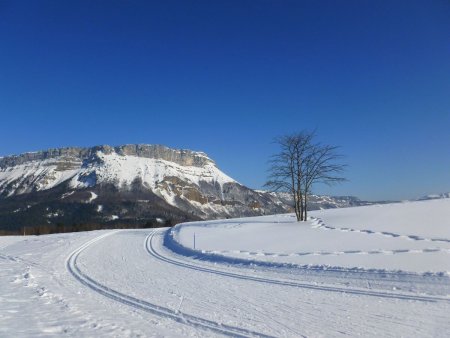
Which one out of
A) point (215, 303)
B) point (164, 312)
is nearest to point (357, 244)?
point (215, 303)

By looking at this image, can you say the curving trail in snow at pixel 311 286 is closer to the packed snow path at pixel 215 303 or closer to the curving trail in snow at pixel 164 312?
the packed snow path at pixel 215 303

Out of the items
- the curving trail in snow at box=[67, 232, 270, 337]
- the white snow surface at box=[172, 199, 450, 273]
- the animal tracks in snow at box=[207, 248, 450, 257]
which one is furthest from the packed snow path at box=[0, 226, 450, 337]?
the animal tracks in snow at box=[207, 248, 450, 257]

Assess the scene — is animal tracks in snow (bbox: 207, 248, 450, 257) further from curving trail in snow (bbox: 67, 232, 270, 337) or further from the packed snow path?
curving trail in snow (bbox: 67, 232, 270, 337)

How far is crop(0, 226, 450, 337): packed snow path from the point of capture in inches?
350

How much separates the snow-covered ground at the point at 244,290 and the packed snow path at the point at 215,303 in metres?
0.03

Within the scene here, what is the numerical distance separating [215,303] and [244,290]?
A: 6.65ft

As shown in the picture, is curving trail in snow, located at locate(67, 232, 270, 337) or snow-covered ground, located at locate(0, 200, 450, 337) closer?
curving trail in snow, located at locate(67, 232, 270, 337)

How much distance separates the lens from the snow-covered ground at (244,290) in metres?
9.06

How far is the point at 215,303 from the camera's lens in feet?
37.8

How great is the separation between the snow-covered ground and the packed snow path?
31mm

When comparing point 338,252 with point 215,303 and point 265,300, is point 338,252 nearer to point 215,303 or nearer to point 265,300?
point 265,300

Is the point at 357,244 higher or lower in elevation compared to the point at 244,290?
higher

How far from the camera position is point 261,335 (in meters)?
8.45

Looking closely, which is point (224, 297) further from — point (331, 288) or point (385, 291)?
point (385, 291)
